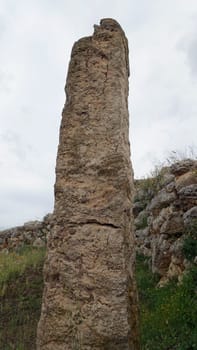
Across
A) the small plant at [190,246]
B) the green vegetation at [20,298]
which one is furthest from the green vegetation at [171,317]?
the green vegetation at [20,298]

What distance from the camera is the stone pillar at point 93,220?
173 inches

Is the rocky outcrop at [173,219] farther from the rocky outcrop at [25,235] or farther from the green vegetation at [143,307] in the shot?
the rocky outcrop at [25,235]

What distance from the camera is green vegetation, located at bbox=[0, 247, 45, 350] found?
8188 millimetres

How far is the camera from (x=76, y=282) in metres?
4.55

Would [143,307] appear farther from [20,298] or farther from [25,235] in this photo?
[25,235]

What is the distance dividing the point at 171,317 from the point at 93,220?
2849 mm

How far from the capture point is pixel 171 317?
22.1 ft

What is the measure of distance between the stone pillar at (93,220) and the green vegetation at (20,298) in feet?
11.0

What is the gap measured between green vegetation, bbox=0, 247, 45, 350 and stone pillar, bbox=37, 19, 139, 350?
11.0ft

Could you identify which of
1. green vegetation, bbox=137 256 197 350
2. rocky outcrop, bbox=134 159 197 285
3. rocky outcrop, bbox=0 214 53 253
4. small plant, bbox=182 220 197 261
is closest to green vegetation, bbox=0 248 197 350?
green vegetation, bbox=137 256 197 350

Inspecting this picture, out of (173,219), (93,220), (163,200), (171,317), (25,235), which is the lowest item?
(171,317)

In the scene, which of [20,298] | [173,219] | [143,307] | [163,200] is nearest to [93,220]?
[143,307]

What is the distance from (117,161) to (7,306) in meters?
6.33

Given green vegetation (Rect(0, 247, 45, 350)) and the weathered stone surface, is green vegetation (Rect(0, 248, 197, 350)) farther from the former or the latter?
the weathered stone surface
